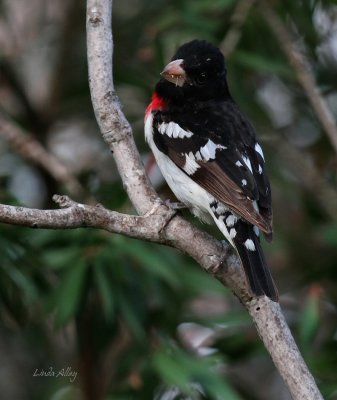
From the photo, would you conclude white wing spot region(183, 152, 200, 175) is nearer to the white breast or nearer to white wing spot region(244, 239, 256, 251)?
the white breast

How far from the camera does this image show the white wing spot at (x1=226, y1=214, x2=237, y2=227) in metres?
3.63

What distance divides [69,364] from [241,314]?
1.34 m

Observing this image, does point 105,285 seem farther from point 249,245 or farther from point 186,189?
point 249,245

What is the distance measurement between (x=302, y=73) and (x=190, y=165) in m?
1.36

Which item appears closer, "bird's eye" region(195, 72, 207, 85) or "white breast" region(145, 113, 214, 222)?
"white breast" region(145, 113, 214, 222)

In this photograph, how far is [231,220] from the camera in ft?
12.0

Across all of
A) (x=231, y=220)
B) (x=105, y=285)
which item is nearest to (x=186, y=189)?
(x=231, y=220)

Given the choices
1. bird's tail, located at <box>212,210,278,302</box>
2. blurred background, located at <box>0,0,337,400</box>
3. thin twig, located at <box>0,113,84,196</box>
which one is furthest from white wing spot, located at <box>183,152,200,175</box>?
thin twig, located at <box>0,113,84,196</box>

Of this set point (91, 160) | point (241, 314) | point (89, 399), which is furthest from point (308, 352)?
Result: point (91, 160)

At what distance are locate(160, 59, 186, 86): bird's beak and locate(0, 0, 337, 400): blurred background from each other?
0.57m

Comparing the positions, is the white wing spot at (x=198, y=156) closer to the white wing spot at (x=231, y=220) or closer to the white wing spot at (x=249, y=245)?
the white wing spot at (x=231, y=220)

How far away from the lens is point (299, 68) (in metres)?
4.95

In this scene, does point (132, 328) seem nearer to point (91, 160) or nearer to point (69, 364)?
point (69, 364)
